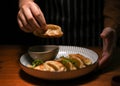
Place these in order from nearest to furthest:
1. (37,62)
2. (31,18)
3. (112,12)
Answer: (31,18) → (37,62) → (112,12)

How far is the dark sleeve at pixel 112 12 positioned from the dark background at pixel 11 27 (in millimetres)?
693

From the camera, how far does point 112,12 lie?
2260 millimetres

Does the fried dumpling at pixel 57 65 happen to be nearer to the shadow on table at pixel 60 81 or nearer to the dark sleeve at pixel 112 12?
the shadow on table at pixel 60 81

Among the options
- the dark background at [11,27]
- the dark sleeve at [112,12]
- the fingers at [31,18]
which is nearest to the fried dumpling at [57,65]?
the fingers at [31,18]

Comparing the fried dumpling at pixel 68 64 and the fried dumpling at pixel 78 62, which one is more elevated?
the fried dumpling at pixel 68 64

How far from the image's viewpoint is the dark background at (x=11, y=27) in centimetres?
271

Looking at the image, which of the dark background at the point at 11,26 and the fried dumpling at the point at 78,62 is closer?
the fried dumpling at the point at 78,62

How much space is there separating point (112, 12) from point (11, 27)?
951 millimetres

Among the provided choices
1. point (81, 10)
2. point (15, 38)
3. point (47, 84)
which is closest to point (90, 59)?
point (47, 84)

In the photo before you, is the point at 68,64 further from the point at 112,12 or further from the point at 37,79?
the point at 112,12

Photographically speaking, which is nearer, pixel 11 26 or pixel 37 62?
pixel 37 62

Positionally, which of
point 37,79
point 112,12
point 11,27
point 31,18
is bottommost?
point 11,27

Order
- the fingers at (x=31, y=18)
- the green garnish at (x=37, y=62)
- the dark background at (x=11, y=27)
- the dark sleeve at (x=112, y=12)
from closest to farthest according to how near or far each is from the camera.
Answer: the fingers at (x=31, y=18) → the green garnish at (x=37, y=62) → the dark sleeve at (x=112, y=12) → the dark background at (x=11, y=27)

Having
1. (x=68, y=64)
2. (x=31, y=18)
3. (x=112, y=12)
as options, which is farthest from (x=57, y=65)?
(x=112, y=12)
